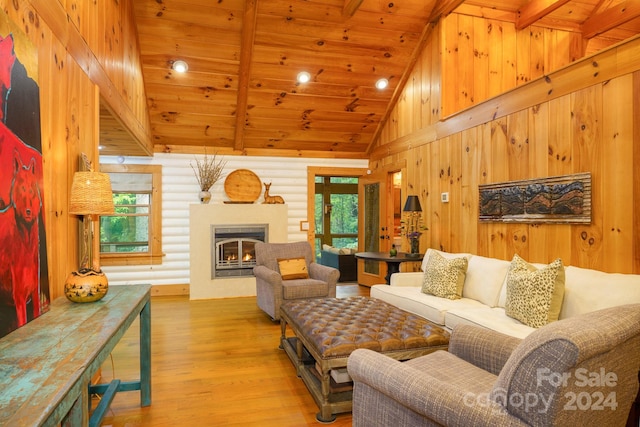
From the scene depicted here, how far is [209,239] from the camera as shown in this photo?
19.5 feet

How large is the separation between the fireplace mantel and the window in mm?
731

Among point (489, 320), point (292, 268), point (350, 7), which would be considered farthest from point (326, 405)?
point (350, 7)

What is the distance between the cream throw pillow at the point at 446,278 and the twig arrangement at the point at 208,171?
12.9ft

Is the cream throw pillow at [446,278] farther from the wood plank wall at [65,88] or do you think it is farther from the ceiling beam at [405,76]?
the ceiling beam at [405,76]

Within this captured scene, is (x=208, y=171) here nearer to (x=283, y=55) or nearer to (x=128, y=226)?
(x=128, y=226)

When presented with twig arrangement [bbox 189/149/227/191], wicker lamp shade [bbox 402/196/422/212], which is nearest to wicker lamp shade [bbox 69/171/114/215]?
wicker lamp shade [bbox 402/196/422/212]

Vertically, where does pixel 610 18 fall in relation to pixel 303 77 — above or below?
above

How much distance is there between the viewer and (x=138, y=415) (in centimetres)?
242

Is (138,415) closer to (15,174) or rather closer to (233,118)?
(15,174)

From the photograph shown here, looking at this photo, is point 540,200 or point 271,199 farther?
point 271,199

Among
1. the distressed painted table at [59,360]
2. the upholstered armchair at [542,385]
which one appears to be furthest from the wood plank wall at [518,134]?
the distressed painted table at [59,360]

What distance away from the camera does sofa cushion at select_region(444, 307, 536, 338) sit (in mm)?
2547

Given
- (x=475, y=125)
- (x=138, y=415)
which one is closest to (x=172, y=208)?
(x=138, y=415)

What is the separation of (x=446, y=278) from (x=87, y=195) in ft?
9.75
